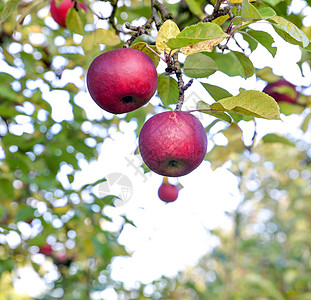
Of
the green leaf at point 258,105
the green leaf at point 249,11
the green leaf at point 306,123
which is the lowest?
the green leaf at point 306,123

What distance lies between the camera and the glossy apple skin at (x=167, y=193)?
5.89 feet

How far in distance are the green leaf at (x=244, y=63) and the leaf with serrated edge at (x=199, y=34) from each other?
29 cm

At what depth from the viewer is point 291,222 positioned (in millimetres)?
6148

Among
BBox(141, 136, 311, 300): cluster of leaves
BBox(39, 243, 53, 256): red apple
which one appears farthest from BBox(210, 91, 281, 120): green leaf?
BBox(39, 243, 53, 256): red apple

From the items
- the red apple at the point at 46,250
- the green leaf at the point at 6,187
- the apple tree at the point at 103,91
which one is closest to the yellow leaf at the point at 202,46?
the apple tree at the point at 103,91

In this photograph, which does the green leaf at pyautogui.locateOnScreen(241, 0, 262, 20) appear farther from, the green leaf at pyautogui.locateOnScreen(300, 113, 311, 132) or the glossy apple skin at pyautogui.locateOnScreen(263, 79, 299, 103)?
the green leaf at pyautogui.locateOnScreen(300, 113, 311, 132)

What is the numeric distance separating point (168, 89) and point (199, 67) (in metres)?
0.18

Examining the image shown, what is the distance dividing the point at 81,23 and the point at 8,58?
625 mm

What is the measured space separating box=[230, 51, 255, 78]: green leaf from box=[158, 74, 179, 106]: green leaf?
0.65ft

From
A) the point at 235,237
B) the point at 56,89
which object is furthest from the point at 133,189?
the point at 235,237

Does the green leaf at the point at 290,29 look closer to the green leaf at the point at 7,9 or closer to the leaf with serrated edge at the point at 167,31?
the leaf with serrated edge at the point at 167,31

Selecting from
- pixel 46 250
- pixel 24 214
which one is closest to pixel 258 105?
pixel 24 214

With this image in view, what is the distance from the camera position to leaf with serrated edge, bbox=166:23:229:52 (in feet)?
2.37

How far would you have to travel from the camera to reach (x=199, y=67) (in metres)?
0.98
